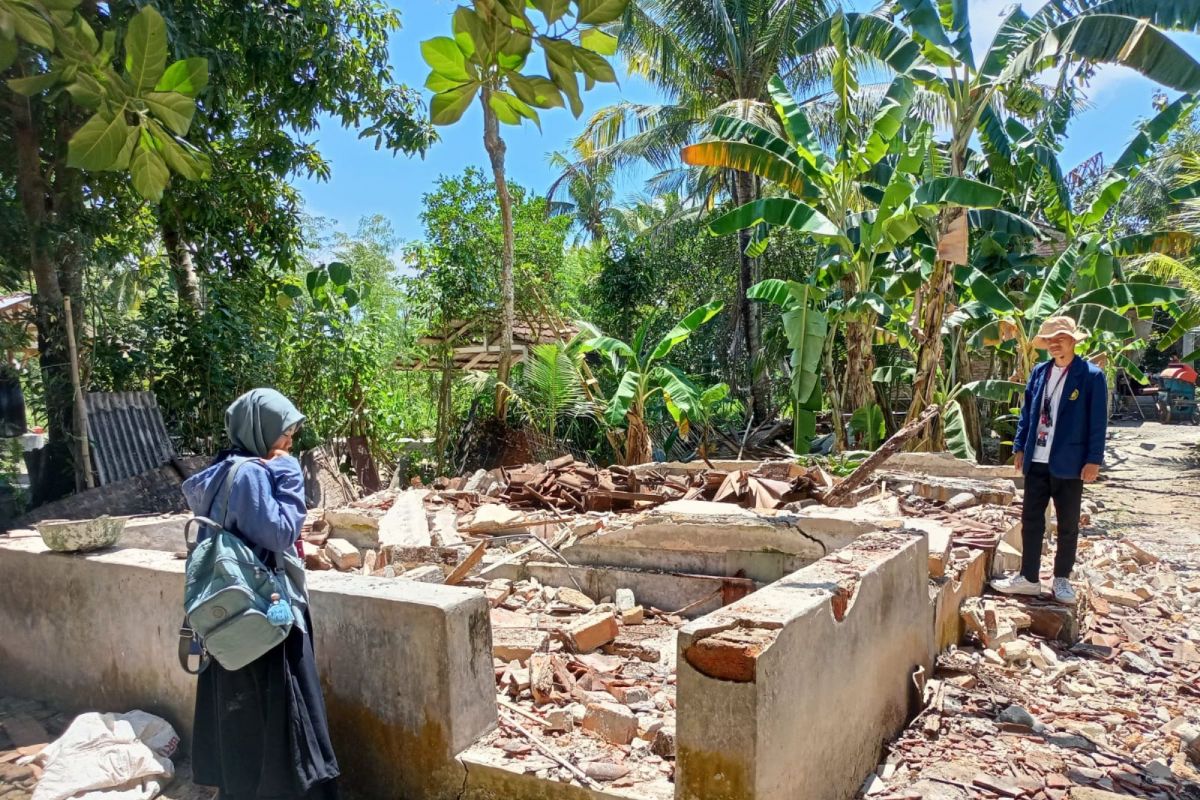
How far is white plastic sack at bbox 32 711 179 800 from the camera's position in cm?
301

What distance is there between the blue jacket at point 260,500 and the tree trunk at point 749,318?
41.7 ft

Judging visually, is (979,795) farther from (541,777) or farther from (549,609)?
(549,609)

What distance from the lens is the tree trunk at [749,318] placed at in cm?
1505

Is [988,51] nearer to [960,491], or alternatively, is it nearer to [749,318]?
[960,491]

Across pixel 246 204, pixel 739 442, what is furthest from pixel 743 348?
pixel 246 204

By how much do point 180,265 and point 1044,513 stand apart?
349 inches

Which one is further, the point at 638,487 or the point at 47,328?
the point at 47,328

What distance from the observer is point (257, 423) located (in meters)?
2.83

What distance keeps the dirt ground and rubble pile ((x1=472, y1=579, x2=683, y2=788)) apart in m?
5.31

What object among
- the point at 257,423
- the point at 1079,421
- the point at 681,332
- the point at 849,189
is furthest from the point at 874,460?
the point at 681,332

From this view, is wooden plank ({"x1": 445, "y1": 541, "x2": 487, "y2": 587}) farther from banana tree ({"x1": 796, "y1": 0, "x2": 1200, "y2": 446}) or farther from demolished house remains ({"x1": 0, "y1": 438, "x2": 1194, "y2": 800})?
banana tree ({"x1": 796, "y1": 0, "x2": 1200, "y2": 446})

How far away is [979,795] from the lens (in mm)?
2986

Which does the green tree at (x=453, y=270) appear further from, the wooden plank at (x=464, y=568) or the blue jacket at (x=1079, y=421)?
the blue jacket at (x=1079, y=421)

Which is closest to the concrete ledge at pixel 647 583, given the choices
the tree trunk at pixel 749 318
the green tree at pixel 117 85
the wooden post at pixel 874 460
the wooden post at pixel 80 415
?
the wooden post at pixel 874 460
